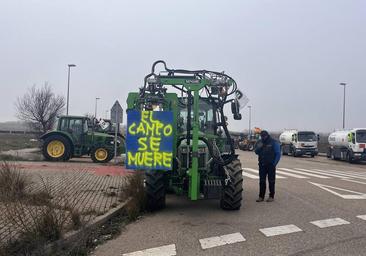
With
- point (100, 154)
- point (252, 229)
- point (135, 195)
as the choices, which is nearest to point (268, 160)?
point (135, 195)

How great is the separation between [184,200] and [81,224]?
5078mm

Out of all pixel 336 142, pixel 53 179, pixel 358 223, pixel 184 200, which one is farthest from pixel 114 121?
pixel 336 142

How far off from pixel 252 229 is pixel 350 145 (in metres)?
30.9

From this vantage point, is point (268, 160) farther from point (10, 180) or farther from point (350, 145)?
point (350, 145)

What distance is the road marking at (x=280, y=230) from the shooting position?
8.77m

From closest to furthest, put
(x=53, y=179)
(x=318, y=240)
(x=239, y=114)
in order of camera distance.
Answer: (x=318, y=240), (x=239, y=114), (x=53, y=179)

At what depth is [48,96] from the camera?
49094mm

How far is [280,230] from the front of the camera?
902cm

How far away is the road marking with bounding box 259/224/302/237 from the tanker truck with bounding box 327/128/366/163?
2978 cm

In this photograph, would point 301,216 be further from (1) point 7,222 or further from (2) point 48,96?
(2) point 48,96

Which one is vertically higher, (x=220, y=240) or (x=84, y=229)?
(x=84, y=229)

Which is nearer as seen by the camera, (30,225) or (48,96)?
(30,225)

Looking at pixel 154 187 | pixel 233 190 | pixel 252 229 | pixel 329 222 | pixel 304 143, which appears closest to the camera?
pixel 252 229

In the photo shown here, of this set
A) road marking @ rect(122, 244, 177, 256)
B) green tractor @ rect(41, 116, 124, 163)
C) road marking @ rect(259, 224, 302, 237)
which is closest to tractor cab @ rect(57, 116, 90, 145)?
green tractor @ rect(41, 116, 124, 163)
